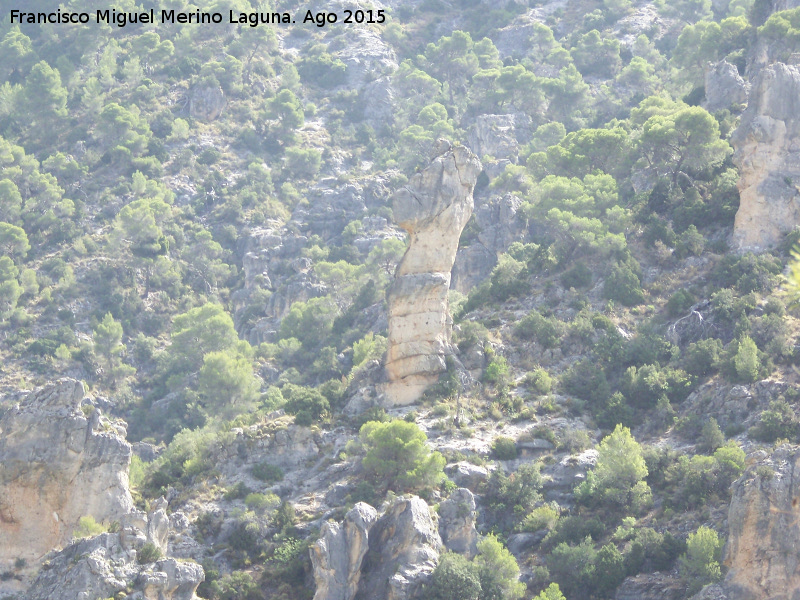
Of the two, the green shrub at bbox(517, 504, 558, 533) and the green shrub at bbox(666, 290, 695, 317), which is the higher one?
the green shrub at bbox(666, 290, 695, 317)

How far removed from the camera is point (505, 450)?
2179 inches

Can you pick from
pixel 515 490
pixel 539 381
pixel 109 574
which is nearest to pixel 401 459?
pixel 515 490

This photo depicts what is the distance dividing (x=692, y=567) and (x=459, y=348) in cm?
1845

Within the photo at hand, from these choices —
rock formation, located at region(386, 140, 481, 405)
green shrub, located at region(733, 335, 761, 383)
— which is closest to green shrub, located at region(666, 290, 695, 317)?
green shrub, located at region(733, 335, 761, 383)

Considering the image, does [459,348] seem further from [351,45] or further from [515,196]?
[351,45]

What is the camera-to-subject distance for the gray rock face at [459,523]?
4888 centimetres

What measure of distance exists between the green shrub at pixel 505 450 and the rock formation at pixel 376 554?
741cm

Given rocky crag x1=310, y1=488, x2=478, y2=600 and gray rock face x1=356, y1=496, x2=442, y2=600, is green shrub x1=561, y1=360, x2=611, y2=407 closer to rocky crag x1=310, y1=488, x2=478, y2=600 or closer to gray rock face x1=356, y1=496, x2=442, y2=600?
rocky crag x1=310, y1=488, x2=478, y2=600

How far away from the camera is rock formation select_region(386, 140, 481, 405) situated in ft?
195

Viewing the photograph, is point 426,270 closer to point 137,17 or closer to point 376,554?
point 376,554

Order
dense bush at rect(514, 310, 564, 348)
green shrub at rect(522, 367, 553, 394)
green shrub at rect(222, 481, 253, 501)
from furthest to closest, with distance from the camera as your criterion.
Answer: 1. dense bush at rect(514, 310, 564, 348)
2. green shrub at rect(522, 367, 553, 394)
3. green shrub at rect(222, 481, 253, 501)

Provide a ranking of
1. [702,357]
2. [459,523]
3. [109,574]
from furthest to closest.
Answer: [702,357]
[459,523]
[109,574]

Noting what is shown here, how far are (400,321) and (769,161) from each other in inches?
855

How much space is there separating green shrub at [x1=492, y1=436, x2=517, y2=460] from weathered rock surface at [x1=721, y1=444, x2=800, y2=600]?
12.2m
